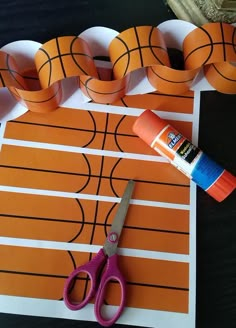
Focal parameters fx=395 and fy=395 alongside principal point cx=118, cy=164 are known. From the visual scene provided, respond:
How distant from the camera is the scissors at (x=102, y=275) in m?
0.52

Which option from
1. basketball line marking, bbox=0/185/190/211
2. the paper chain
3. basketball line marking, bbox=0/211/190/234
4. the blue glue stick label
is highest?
the paper chain

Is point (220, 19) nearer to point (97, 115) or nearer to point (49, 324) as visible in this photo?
point (97, 115)

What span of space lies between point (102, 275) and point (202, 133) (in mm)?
261

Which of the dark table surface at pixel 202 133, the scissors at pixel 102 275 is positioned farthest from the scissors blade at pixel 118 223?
the dark table surface at pixel 202 133

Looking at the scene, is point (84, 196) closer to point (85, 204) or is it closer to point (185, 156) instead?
point (85, 204)

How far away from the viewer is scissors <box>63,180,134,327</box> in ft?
1.69

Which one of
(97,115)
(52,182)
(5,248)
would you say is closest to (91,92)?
(97,115)

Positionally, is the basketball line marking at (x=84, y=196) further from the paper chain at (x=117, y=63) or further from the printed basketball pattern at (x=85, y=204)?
the paper chain at (x=117, y=63)

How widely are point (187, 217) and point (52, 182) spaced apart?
20 centimetres

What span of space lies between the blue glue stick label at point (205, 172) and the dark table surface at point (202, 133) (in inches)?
1.2

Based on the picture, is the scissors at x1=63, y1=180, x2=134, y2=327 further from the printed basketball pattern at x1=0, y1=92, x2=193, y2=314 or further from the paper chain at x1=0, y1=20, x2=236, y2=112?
the paper chain at x1=0, y1=20, x2=236, y2=112

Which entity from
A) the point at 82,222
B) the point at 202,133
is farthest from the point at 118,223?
the point at 202,133

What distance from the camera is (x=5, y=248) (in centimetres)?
54

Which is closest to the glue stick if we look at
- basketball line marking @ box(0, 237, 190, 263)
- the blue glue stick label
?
the blue glue stick label
